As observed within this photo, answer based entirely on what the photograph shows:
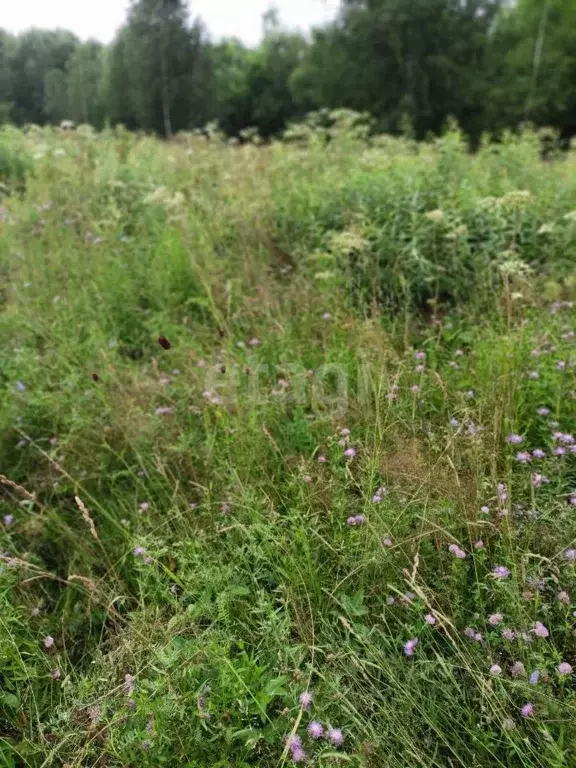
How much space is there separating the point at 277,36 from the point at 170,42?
2170 centimetres

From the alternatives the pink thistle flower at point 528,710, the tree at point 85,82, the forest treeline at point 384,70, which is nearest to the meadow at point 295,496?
the pink thistle flower at point 528,710

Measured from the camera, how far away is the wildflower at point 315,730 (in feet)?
4.17

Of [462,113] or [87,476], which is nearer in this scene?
[87,476]

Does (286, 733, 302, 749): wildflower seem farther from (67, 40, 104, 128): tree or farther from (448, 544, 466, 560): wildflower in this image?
(67, 40, 104, 128): tree

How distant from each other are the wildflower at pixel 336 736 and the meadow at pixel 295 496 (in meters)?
0.01

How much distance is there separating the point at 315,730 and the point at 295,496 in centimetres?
73

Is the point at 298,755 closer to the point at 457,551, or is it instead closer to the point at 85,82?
the point at 457,551

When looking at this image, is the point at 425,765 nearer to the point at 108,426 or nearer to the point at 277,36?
the point at 108,426

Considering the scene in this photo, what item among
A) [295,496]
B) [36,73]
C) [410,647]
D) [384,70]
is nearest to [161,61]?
[36,73]

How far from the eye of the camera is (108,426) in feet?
8.04

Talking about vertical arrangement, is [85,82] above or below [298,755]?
above

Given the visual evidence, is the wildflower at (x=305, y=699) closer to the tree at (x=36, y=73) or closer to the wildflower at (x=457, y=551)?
the wildflower at (x=457, y=551)

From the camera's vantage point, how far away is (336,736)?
1.26 metres

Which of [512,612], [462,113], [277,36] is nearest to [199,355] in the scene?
[512,612]
